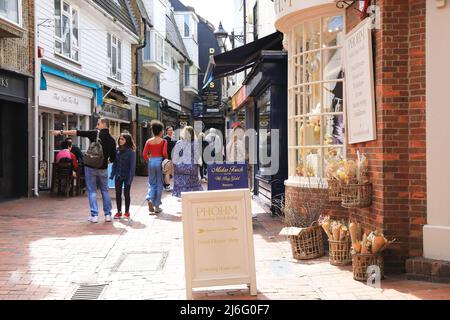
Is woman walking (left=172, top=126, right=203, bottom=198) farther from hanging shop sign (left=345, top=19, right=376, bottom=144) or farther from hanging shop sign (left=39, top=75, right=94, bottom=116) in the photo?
hanging shop sign (left=39, top=75, right=94, bottom=116)

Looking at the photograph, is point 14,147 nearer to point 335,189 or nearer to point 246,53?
point 246,53

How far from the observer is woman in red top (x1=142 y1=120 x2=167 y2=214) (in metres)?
10.7

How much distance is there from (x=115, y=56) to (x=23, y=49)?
8612 millimetres

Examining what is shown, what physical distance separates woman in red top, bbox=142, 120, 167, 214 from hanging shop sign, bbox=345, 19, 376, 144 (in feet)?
16.4

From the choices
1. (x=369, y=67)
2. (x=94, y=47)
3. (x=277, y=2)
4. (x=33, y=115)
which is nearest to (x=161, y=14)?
(x=94, y=47)

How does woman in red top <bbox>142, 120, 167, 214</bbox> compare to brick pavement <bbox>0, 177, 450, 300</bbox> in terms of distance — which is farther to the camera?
woman in red top <bbox>142, 120, 167, 214</bbox>

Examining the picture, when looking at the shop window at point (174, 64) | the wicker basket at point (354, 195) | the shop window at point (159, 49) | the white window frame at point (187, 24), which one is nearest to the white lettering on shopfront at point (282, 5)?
the wicker basket at point (354, 195)

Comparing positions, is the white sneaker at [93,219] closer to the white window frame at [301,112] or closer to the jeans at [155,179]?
the jeans at [155,179]

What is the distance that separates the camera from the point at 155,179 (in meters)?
10.7

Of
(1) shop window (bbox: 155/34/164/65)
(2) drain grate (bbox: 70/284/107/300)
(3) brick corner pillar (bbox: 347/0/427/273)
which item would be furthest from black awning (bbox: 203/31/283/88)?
(1) shop window (bbox: 155/34/164/65)

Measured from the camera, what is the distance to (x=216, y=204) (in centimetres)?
495

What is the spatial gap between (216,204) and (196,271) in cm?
65

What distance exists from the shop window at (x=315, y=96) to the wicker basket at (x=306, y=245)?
1.03 metres

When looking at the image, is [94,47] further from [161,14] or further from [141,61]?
[161,14]
